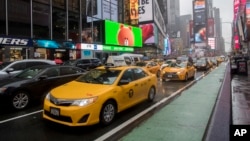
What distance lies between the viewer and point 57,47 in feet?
96.1

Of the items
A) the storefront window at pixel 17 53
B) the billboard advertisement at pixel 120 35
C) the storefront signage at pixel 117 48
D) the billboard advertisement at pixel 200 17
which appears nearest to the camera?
the storefront window at pixel 17 53

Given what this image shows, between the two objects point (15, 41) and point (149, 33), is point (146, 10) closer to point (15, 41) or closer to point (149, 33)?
point (149, 33)

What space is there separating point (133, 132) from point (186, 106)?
129 inches

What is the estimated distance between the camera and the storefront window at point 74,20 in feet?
109

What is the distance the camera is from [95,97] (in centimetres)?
601

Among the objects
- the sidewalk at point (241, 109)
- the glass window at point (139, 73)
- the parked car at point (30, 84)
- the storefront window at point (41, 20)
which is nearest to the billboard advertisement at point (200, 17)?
the storefront window at point (41, 20)

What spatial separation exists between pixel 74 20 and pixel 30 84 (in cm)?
2705

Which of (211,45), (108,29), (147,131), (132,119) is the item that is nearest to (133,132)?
(147,131)

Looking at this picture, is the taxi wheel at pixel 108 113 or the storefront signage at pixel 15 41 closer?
the taxi wheel at pixel 108 113

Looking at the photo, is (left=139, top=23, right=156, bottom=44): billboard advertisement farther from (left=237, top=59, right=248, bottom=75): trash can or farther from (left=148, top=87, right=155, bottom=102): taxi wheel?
(left=148, top=87, right=155, bottom=102): taxi wheel

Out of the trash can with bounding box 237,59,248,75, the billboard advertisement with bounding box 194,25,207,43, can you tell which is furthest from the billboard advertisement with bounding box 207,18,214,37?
the trash can with bounding box 237,59,248,75

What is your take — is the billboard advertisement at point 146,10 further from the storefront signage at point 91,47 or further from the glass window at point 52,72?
the glass window at point 52,72

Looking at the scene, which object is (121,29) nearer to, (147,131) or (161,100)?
(161,100)

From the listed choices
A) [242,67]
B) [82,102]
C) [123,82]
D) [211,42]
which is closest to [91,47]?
[242,67]
